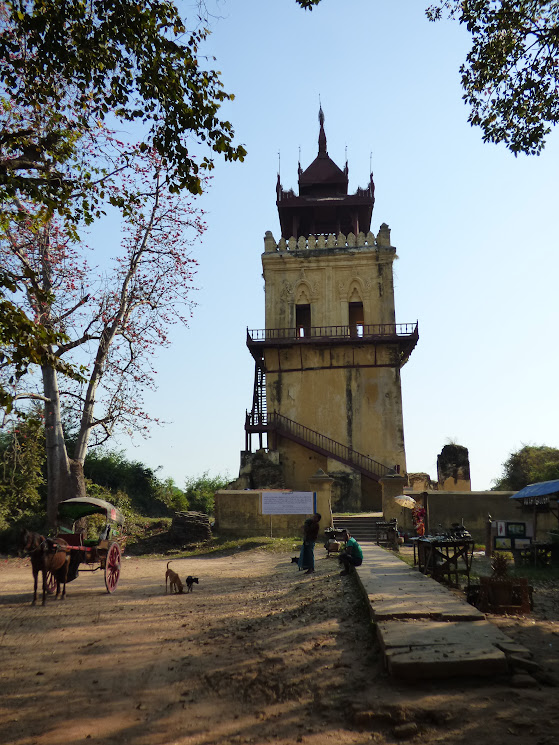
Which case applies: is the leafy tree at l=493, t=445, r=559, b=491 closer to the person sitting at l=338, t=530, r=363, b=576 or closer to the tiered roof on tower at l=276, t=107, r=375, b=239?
the tiered roof on tower at l=276, t=107, r=375, b=239

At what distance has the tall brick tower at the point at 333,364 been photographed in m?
28.3

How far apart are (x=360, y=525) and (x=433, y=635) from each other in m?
16.3

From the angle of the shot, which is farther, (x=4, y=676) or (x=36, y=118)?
(x=36, y=118)

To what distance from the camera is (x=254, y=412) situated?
102 feet

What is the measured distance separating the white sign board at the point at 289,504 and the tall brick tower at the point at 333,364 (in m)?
6.75

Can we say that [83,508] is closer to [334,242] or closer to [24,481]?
[24,481]

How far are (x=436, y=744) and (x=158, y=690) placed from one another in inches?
95.3

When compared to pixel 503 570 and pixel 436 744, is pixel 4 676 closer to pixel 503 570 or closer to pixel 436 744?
pixel 436 744

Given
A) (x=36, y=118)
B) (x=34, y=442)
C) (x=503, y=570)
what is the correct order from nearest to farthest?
(x=503, y=570)
(x=36, y=118)
(x=34, y=442)

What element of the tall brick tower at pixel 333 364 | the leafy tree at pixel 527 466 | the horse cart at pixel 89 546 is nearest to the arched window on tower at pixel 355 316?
the tall brick tower at pixel 333 364

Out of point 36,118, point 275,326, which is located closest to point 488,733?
point 36,118

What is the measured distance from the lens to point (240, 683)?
5.13 m

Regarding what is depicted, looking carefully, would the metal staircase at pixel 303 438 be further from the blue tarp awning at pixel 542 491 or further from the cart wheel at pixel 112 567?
the cart wheel at pixel 112 567

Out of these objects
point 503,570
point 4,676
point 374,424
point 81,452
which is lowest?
point 4,676
